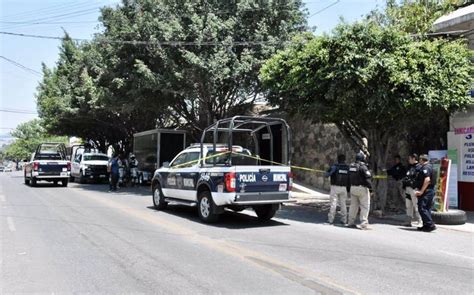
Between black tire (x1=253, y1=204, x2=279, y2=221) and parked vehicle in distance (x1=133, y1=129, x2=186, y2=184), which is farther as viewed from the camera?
parked vehicle in distance (x1=133, y1=129, x2=186, y2=184)

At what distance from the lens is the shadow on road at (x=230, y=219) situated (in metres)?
11.4

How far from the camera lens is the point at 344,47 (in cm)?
1215

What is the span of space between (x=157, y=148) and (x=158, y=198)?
10904mm

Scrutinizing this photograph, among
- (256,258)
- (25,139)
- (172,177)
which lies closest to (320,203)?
(172,177)

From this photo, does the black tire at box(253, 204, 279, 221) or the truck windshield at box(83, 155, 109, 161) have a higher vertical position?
the truck windshield at box(83, 155, 109, 161)

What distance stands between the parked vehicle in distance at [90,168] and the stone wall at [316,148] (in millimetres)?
12461

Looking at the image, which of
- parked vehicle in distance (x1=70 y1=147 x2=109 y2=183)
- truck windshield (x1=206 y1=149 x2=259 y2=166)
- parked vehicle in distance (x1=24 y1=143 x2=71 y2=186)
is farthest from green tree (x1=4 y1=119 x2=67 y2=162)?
truck windshield (x1=206 y1=149 x2=259 y2=166)

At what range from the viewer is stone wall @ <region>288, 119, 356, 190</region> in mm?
20578

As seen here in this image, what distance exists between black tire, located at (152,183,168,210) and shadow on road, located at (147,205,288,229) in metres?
0.18

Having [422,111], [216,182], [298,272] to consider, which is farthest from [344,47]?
[298,272]

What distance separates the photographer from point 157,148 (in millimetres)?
24984

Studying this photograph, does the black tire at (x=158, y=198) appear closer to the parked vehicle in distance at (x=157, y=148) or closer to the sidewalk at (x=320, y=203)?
the sidewalk at (x=320, y=203)

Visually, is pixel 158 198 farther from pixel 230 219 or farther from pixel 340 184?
pixel 340 184

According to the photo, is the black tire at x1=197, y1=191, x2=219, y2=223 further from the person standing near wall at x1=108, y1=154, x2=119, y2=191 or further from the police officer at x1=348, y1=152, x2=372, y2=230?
the person standing near wall at x1=108, y1=154, x2=119, y2=191
